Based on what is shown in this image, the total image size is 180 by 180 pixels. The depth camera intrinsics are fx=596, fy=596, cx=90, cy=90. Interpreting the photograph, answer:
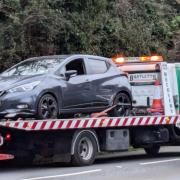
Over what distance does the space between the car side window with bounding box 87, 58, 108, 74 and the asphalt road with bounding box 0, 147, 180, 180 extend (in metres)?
2.26

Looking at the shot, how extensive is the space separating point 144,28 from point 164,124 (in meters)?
9.82

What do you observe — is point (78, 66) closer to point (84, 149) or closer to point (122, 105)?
point (122, 105)

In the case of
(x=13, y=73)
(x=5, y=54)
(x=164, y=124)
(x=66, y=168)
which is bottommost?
(x=66, y=168)

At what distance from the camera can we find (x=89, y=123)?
13742mm

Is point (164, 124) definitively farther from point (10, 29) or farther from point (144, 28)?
point (144, 28)

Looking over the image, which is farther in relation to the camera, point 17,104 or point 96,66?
point 96,66

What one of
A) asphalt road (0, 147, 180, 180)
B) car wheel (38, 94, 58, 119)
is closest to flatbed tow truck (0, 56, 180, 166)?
car wheel (38, 94, 58, 119)

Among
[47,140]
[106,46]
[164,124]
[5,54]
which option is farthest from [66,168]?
[106,46]

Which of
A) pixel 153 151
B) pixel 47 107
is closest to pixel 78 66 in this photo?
pixel 47 107

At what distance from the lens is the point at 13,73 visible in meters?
13.6

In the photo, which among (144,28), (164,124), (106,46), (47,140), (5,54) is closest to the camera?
(47,140)

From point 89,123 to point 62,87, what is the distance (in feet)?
4.03

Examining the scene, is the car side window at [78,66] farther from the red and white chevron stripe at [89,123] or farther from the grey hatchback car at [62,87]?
the red and white chevron stripe at [89,123]

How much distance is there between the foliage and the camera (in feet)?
64.8
